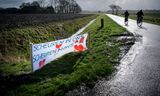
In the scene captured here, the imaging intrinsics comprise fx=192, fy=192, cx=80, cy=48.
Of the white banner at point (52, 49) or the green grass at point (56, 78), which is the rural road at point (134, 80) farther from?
the white banner at point (52, 49)

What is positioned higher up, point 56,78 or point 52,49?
point 52,49

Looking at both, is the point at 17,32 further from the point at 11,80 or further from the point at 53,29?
the point at 11,80

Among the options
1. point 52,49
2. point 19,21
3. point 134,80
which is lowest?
point 134,80

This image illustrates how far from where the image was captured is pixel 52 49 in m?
9.23

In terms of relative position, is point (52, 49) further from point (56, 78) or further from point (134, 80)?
point (134, 80)

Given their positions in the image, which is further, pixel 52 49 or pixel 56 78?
pixel 52 49

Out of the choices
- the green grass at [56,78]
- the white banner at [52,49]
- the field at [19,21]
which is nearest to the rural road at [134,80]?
the green grass at [56,78]

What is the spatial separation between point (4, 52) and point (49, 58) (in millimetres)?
8948

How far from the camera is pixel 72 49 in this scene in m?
11.3

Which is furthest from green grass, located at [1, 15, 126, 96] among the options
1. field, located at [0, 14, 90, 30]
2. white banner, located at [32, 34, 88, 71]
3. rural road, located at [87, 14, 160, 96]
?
field, located at [0, 14, 90, 30]

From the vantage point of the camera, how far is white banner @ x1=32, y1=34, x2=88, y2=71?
7959 mm

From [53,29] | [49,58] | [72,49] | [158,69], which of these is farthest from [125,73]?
[53,29]

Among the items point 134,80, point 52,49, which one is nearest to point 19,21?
point 52,49

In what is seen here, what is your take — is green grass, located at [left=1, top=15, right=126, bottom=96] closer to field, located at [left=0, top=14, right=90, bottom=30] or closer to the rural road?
the rural road
